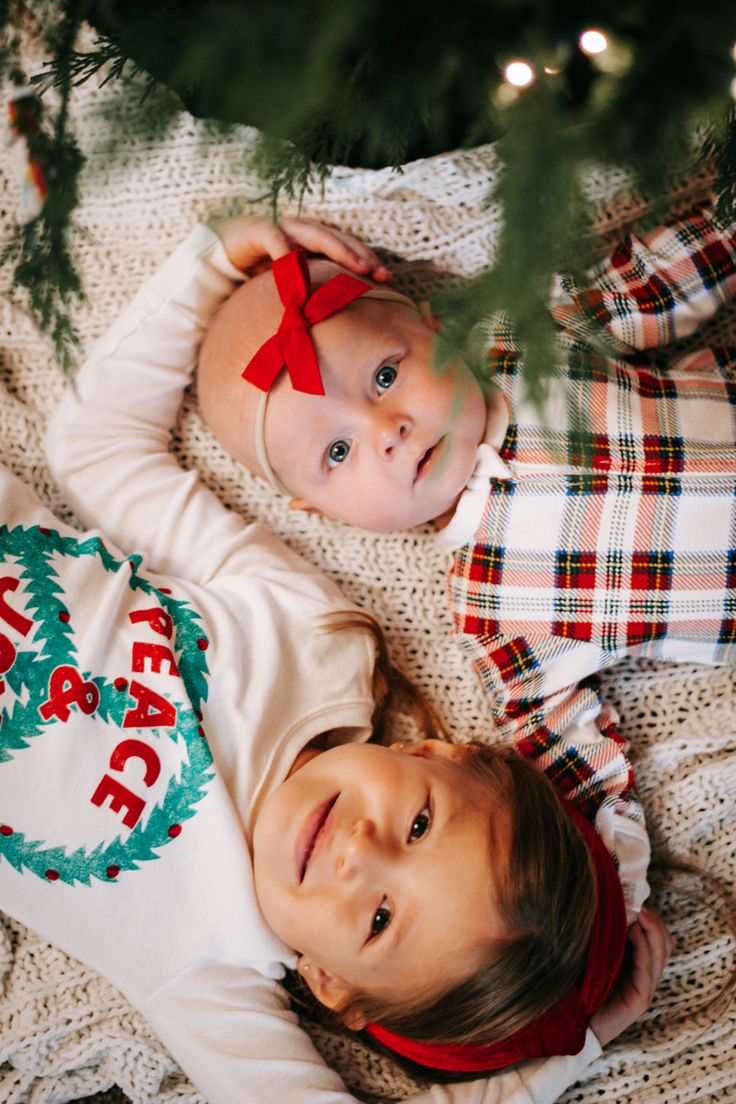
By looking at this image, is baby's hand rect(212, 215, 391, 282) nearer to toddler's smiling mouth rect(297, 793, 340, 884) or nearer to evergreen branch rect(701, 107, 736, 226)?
evergreen branch rect(701, 107, 736, 226)

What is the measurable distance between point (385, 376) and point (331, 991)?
792 millimetres

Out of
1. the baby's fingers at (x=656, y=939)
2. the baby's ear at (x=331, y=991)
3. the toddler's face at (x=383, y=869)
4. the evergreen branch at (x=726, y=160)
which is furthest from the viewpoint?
the baby's fingers at (x=656, y=939)

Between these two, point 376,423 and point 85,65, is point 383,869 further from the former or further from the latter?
point 85,65

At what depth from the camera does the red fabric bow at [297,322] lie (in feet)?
3.65

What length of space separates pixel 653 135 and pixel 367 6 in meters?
0.18

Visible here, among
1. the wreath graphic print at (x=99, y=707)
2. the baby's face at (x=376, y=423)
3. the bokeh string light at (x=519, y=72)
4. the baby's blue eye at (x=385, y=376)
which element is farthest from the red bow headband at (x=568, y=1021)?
the bokeh string light at (x=519, y=72)

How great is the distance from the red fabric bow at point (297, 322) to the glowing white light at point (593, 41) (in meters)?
0.61

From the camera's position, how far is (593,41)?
0.54 metres

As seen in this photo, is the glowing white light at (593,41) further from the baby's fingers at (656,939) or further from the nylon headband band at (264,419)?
the baby's fingers at (656,939)

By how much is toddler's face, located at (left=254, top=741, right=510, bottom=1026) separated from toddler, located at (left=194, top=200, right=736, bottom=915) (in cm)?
25

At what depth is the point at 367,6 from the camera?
0.48m

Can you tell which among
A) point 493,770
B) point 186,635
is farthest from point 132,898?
point 493,770

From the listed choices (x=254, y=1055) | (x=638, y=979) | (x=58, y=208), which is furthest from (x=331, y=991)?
(x=58, y=208)

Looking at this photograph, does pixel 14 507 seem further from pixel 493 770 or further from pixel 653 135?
pixel 653 135
